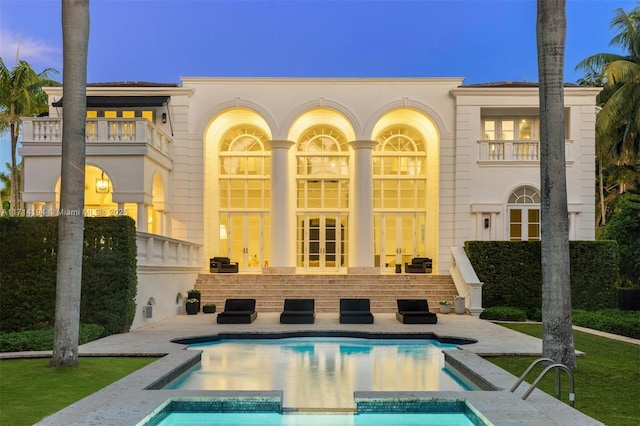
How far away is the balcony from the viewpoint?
90.1 ft

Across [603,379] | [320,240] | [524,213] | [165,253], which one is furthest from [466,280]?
[603,379]

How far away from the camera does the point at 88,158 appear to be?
2291cm

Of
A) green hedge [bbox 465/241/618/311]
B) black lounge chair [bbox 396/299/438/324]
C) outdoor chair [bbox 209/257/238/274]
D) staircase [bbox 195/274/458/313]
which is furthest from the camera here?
outdoor chair [bbox 209/257/238/274]

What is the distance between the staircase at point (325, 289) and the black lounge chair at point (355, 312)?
3.60 m

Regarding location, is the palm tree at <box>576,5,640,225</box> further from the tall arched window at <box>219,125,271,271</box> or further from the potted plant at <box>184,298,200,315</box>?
the potted plant at <box>184,298,200,315</box>

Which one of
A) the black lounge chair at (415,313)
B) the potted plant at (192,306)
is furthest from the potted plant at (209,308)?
the black lounge chair at (415,313)

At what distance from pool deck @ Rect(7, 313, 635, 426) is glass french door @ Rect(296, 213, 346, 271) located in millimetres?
6931

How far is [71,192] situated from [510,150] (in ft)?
67.2

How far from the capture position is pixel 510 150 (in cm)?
2762

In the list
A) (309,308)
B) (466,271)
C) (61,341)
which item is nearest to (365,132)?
(466,271)

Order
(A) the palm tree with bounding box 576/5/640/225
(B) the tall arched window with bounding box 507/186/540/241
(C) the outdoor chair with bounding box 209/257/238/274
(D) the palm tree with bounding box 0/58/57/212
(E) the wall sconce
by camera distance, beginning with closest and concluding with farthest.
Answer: (E) the wall sconce
(B) the tall arched window with bounding box 507/186/540/241
(C) the outdoor chair with bounding box 209/257/238/274
(A) the palm tree with bounding box 576/5/640/225
(D) the palm tree with bounding box 0/58/57/212

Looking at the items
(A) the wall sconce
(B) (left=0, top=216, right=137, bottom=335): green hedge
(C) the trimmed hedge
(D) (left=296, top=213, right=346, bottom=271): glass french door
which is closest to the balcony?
(D) (left=296, top=213, right=346, bottom=271): glass french door

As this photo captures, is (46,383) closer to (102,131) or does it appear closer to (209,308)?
(209,308)

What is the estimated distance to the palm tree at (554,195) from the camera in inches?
458
